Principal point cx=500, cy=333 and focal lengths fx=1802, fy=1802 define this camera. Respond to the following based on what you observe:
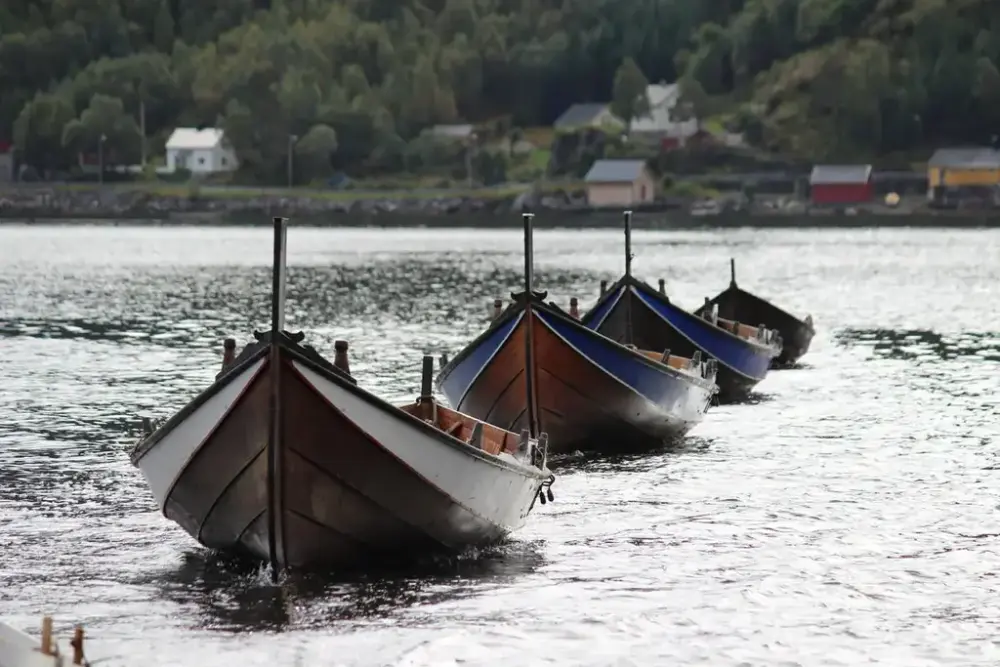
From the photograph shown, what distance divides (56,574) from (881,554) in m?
10.3

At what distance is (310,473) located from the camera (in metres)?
19.5

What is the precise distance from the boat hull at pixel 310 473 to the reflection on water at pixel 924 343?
115 feet

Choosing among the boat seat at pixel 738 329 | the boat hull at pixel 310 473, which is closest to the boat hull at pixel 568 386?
the boat hull at pixel 310 473

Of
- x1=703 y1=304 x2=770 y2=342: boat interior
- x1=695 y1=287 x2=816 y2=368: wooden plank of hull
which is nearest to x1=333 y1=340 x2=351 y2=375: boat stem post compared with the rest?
x1=703 y1=304 x2=770 y2=342: boat interior

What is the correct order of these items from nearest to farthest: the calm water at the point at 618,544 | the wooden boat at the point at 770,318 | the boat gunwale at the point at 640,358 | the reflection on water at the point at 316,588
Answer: the calm water at the point at 618,544
the reflection on water at the point at 316,588
the boat gunwale at the point at 640,358
the wooden boat at the point at 770,318

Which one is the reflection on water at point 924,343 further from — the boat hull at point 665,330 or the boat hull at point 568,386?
the boat hull at point 568,386

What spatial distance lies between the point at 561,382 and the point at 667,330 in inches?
325

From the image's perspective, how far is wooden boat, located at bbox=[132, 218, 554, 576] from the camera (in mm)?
19016

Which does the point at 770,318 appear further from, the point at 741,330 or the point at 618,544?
the point at 618,544

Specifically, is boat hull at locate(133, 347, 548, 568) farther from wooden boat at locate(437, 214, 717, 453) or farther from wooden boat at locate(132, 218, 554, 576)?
wooden boat at locate(437, 214, 717, 453)

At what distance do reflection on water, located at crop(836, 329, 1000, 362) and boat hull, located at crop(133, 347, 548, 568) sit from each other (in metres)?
34.9

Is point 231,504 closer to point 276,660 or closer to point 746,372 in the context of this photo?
point 276,660

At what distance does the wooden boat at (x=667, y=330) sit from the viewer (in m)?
36.1

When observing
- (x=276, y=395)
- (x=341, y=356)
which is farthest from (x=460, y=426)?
(x=276, y=395)
